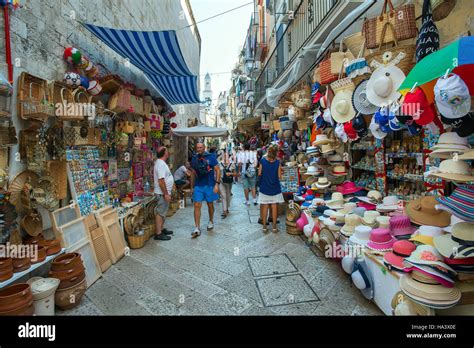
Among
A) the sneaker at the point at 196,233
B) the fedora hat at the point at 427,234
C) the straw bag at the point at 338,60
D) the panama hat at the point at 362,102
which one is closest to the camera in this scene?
the fedora hat at the point at 427,234

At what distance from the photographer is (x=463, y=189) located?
2043 millimetres

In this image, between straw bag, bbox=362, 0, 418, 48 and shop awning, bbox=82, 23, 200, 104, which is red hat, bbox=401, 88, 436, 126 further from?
shop awning, bbox=82, 23, 200, 104

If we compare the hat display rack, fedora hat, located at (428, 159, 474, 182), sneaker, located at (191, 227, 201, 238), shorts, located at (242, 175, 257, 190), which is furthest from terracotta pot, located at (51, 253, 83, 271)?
shorts, located at (242, 175, 257, 190)

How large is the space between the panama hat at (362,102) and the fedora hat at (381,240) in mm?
1512

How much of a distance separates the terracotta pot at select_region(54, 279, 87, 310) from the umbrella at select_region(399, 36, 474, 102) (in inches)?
147

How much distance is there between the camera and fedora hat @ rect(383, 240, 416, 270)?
7.81 feet

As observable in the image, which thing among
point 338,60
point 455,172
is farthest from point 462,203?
point 338,60

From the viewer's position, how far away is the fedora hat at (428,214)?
2525 mm

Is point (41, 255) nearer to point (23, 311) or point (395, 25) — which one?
point (23, 311)

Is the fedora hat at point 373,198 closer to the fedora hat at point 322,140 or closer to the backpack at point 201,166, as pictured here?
the fedora hat at point 322,140

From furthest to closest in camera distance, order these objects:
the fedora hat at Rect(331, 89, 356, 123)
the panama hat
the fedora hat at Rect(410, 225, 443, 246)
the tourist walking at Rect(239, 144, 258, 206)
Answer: the tourist walking at Rect(239, 144, 258, 206) → the fedora hat at Rect(331, 89, 356, 123) → the panama hat → the fedora hat at Rect(410, 225, 443, 246)

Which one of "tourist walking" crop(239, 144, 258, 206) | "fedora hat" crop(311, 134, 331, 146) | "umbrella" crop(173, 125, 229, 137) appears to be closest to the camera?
"fedora hat" crop(311, 134, 331, 146)

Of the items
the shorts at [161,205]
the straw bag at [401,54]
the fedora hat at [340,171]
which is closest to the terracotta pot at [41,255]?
the shorts at [161,205]
